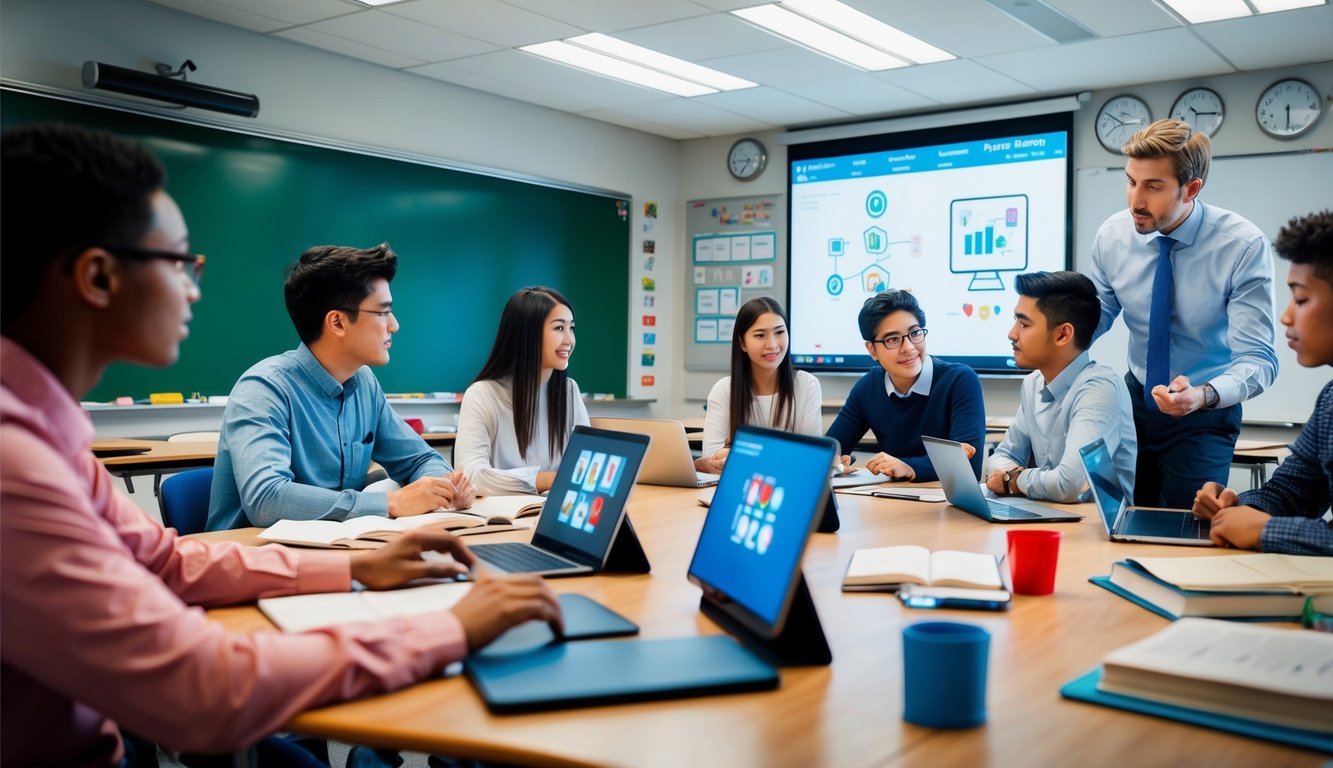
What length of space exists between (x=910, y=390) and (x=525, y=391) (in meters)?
1.34

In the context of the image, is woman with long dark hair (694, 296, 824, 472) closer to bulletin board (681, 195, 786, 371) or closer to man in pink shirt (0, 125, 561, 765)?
man in pink shirt (0, 125, 561, 765)

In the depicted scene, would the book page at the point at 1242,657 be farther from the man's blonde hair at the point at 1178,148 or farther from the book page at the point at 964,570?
the man's blonde hair at the point at 1178,148

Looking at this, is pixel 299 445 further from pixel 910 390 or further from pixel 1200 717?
pixel 910 390

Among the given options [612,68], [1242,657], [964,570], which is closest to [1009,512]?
[964,570]

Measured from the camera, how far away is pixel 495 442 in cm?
312

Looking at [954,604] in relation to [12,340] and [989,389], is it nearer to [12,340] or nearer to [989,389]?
[12,340]

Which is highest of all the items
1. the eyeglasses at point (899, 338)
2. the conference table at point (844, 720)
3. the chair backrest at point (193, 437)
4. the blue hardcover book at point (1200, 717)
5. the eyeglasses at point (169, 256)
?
the eyeglasses at point (169, 256)

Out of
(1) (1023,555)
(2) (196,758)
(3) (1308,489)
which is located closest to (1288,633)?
(1) (1023,555)

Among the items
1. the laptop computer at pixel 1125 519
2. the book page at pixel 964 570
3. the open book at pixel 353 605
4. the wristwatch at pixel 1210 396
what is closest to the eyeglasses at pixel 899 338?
the wristwatch at pixel 1210 396

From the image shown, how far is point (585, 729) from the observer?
101 cm

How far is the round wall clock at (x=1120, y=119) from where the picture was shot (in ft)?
18.0

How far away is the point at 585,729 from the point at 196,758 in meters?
1.00

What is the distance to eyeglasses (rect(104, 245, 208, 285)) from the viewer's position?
105 centimetres

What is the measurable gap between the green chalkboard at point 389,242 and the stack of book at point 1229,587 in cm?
402
